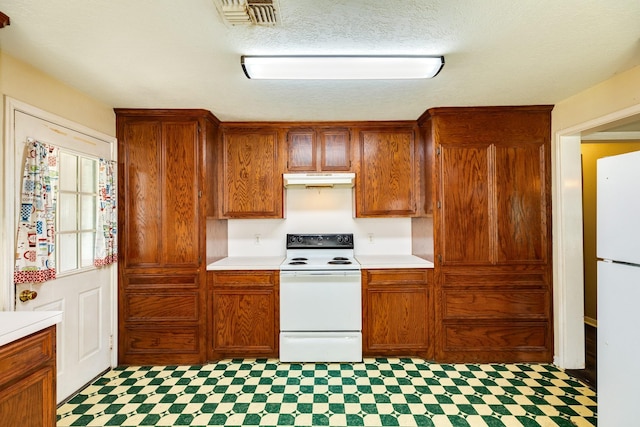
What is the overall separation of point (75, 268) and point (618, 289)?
3531 millimetres

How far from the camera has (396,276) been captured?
9.11 ft

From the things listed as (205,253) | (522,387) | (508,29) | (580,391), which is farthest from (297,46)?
(580,391)

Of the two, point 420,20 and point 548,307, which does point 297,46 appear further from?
point 548,307

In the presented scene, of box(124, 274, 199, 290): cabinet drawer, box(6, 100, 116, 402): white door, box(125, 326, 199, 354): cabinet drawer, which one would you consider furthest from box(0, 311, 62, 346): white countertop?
box(125, 326, 199, 354): cabinet drawer

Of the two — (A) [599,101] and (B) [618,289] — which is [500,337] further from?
(A) [599,101]

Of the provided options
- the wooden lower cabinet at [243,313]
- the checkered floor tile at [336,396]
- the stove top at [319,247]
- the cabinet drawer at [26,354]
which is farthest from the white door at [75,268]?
the stove top at [319,247]

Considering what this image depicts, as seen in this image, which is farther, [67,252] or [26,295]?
[67,252]

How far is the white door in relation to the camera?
198 centimetres

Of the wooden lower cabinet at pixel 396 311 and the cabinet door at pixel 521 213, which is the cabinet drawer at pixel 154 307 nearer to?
the wooden lower cabinet at pixel 396 311

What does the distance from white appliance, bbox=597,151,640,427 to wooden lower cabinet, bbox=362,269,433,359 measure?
124 centimetres

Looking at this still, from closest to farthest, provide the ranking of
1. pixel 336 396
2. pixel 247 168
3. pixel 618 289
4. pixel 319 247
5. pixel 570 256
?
pixel 618 289, pixel 336 396, pixel 570 256, pixel 247 168, pixel 319 247

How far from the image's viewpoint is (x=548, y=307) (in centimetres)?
265

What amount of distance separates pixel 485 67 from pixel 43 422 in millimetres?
3203

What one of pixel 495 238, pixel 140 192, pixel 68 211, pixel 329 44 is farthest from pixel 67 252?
pixel 495 238
